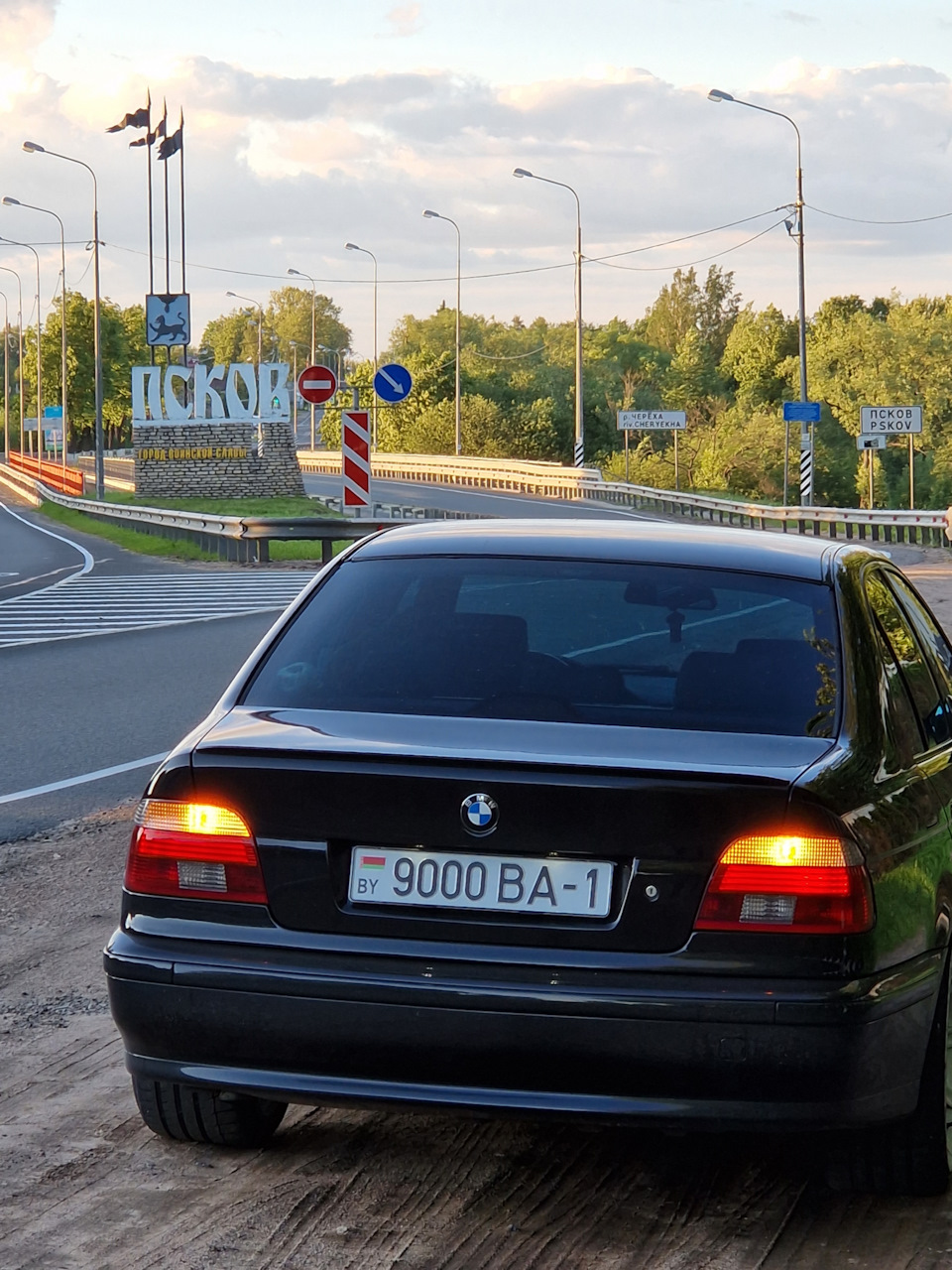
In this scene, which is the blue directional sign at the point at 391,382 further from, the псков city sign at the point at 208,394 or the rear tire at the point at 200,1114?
the псков city sign at the point at 208,394

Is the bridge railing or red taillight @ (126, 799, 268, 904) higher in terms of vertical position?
red taillight @ (126, 799, 268, 904)

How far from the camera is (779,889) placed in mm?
3404

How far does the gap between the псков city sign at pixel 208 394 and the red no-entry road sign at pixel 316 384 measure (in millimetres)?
32766

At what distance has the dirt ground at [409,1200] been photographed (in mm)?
3510

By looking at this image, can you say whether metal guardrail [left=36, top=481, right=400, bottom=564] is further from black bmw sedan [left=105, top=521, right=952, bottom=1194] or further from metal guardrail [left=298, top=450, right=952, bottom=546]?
black bmw sedan [left=105, top=521, right=952, bottom=1194]

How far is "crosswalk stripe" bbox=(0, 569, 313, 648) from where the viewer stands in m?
19.6

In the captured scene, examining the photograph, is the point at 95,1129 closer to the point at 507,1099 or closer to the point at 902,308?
the point at 507,1099

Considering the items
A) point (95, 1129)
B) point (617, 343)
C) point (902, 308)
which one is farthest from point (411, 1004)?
point (617, 343)

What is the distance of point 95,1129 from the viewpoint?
Answer: 4.22 meters

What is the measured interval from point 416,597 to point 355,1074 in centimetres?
125

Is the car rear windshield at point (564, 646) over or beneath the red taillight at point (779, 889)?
over

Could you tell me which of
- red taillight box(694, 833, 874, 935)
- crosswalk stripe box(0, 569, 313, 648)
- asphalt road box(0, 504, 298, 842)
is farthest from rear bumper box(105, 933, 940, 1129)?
crosswalk stripe box(0, 569, 313, 648)

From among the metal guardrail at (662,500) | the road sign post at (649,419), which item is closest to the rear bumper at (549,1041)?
the metal guardrail at (662,500)

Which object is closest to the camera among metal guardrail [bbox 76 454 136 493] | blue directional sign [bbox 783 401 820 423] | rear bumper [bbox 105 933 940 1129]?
rear bumper [bbox 105 933 940 1129]
